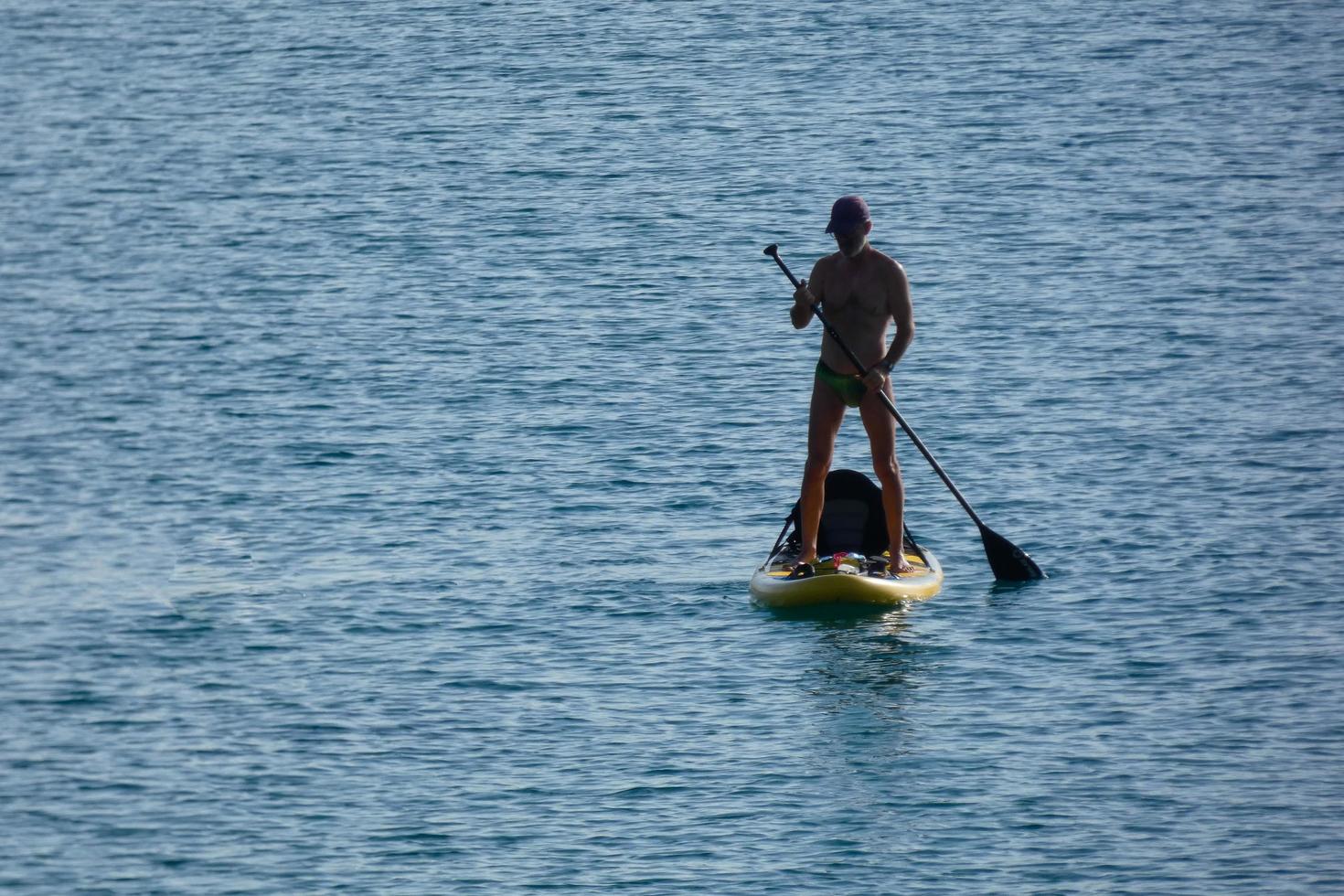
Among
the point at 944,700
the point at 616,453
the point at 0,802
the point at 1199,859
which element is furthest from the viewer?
the point at 616,453

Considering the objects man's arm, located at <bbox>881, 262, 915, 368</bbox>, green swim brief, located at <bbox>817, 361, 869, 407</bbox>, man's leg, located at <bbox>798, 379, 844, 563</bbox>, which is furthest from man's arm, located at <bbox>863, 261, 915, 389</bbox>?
man's leg, located at <bbox>798, 379, 844, 563</bbox>

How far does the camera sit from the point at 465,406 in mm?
24484

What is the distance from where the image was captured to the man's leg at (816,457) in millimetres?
17078

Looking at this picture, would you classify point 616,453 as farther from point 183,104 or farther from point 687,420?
point 183,104

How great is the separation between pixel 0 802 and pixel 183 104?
29247 mm

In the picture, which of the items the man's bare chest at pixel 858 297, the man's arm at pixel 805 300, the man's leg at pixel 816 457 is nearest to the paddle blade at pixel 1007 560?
the man's leg at pixel 816 457

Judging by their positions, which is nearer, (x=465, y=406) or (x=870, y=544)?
(x=870, y=544)

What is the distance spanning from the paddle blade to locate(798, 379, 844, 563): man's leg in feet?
4.92

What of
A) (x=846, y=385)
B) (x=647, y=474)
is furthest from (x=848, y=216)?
(x=647, y=474)

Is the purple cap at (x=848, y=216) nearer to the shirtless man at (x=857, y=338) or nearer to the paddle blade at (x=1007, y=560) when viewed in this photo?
the shirtless man at (x=857, y=338)

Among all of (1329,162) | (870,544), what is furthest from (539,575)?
(1329,162)

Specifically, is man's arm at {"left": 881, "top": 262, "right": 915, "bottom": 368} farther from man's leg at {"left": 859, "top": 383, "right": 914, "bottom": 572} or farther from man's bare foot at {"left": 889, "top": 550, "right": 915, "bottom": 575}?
man's bare foot at {"left": 889, "top": 550, "right": 915, "bottom": 575}

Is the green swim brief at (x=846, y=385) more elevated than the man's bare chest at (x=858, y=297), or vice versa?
the man's bare chest at (x=858, y=297)

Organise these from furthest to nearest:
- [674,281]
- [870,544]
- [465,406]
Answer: [674,281] < [465,406] < [870,544]
